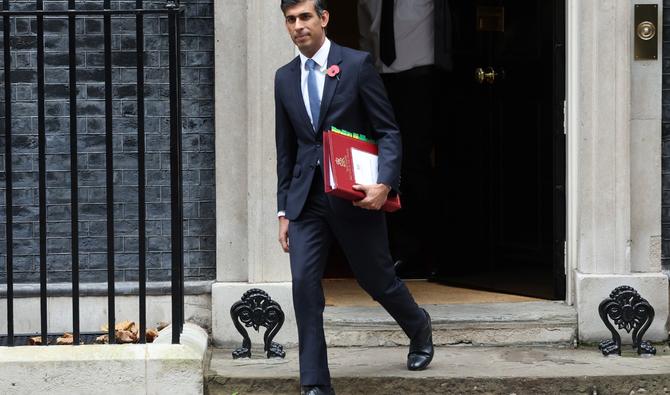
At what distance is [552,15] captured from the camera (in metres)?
7.64

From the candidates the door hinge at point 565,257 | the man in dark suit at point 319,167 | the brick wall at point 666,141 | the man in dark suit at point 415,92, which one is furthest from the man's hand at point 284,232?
the man in dark suit at point 415,92

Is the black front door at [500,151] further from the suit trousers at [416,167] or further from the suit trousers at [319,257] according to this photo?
the suit trousers at [319,257]

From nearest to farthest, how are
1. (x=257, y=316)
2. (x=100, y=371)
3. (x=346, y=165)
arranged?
(x=346, y=165) < (x=100, y=371) < (x=257, y=316)

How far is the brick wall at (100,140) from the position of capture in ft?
23.4

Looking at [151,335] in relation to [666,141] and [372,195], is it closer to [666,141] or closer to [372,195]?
[372,195]

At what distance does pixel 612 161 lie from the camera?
7.10 meters

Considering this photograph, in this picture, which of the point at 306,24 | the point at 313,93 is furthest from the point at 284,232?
the point at 306,24

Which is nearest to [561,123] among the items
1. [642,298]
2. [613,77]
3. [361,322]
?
[613,77]

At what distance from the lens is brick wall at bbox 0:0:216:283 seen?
7117mm

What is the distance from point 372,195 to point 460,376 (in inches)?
45.9

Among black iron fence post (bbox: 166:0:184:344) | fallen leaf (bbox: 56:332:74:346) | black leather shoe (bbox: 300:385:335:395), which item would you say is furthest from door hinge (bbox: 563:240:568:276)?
fallen leaf (bbox: 56:332:74:346)

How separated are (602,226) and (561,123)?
67 cm

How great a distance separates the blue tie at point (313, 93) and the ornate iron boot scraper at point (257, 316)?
4.26 feet

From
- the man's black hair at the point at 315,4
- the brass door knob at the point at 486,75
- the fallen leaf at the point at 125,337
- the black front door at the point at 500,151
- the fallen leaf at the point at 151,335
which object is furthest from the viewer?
the brass door knob at the point at 486,75
